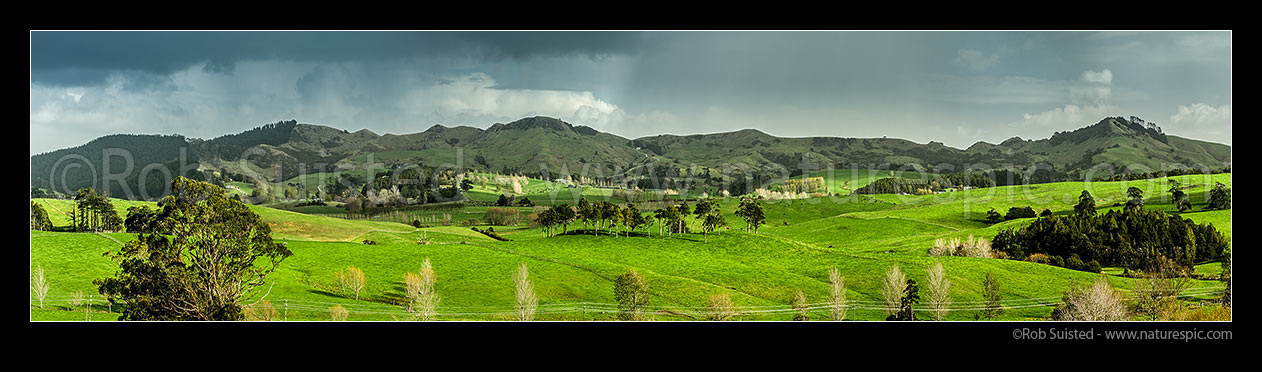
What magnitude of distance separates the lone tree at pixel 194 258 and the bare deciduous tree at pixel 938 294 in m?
34.5

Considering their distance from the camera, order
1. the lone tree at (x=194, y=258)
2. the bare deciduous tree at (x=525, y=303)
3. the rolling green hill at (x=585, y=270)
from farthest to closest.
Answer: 1. the rolling green hill at (x=585, y=270)
2. the bare deciduous tree at (x=525, y=303)
3. the lone tree at (x=194, y=258)

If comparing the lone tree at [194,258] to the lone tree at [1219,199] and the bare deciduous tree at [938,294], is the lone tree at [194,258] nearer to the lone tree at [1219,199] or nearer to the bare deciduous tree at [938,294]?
the bare deciduous tree at [938,294]

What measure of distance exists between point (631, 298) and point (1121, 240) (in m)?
47.3

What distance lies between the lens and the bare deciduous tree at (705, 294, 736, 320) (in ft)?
122

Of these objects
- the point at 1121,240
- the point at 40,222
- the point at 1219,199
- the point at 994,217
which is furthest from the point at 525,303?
the point at 1219,199

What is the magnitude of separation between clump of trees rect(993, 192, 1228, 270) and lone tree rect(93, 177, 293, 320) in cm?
6082

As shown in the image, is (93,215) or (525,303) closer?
(525,303)

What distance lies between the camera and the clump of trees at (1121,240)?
57281mm

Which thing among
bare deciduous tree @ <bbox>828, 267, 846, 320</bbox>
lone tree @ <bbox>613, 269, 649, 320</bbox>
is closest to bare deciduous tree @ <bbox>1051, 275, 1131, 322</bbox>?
bare deciduous tree @ <bbox>828, 267, 846, 320</bbox>

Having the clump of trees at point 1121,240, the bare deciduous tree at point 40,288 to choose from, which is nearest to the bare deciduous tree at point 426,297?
the bare deciduous tree at point 40,288

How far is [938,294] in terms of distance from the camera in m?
39.5

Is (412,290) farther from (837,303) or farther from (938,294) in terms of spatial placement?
(938,294)
